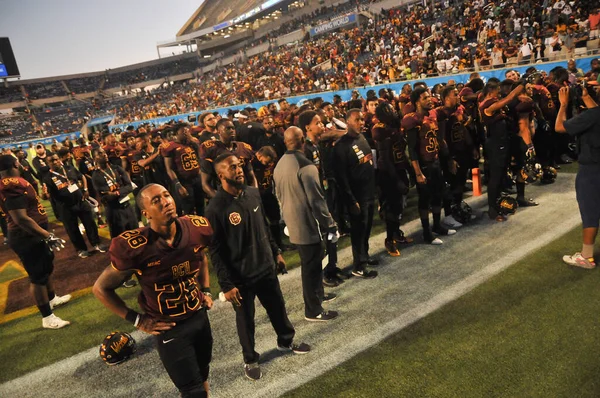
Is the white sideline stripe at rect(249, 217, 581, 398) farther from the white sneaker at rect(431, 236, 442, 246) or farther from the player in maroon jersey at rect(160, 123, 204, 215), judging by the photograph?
the player in maroon jersey at rect(160, 123, 204, 215)

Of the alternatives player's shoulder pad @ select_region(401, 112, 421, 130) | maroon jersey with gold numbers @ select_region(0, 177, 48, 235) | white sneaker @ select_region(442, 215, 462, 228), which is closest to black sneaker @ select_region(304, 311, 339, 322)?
player's shoulder pad @ select_region(401, 112, 421, 130)

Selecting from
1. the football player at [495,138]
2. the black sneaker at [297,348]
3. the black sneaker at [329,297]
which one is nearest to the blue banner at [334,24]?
the football player at [495,138]

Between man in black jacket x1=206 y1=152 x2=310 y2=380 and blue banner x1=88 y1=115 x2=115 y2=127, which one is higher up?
blue banner x1=88 y1=115 x2=115 y2=127

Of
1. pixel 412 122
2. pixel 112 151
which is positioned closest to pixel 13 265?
pixel 112 151

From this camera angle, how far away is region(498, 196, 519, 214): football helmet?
6.72 m

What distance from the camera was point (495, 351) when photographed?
144 inches

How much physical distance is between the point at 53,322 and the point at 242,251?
3.68 metres

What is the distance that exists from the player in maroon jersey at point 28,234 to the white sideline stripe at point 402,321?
11.7 feet

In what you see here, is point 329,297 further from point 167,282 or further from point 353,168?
point 167,282

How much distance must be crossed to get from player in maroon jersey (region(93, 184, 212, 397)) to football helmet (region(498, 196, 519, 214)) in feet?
18.5

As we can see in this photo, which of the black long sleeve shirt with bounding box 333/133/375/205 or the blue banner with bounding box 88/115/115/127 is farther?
the blue banner with bounding box 88/115/115/127

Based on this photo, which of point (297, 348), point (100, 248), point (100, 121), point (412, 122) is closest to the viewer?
point (297, 348)

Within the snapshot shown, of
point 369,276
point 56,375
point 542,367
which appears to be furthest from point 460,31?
point 56,375

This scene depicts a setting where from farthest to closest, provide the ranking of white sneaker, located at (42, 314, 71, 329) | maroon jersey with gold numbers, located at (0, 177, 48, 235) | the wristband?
white sneaker, located at (42, 314, 71, 329) < maroon jersey with gold numbers, located at (0, 177, 48, 235) < the wristband
